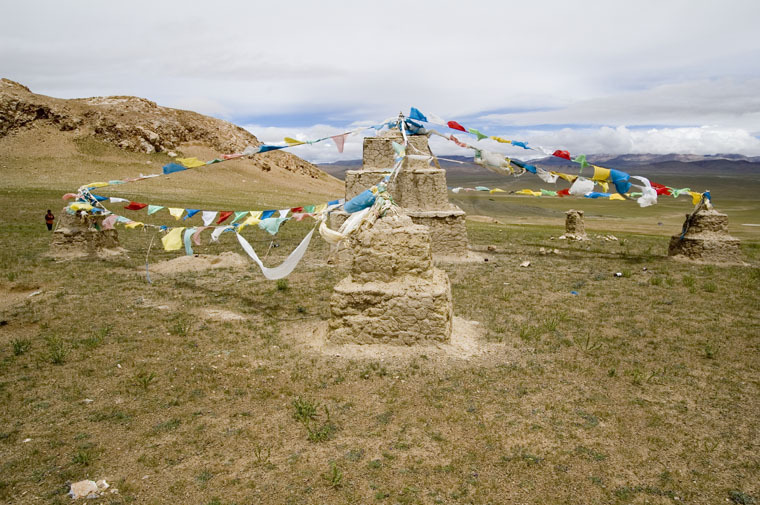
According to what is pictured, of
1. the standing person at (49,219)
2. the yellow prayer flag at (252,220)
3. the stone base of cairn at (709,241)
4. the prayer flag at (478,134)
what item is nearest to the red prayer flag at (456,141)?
the prayer flag at (478,134)

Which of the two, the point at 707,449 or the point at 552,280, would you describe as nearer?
the point at 707,449

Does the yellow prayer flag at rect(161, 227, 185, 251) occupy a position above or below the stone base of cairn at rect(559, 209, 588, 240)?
above

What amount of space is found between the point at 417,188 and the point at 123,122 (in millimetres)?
57449

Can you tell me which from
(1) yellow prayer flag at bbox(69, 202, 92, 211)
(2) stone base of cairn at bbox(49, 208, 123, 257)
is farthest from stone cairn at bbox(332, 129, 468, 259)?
(2) stone base of cairn at bbox(49, 208, 123, 257)

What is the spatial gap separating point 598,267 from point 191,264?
1307 cm

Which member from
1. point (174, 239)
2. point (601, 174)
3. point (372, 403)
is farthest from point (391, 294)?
point (601, 174)

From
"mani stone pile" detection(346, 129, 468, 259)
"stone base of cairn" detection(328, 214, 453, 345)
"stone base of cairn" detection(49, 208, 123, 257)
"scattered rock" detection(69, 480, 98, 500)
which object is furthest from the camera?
"mani stone pile" detection(346, 129, 468, 259)

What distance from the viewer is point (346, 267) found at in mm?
14023

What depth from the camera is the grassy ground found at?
440cm

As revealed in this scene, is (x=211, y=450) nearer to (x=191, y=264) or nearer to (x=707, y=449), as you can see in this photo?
(x=707, y=449)

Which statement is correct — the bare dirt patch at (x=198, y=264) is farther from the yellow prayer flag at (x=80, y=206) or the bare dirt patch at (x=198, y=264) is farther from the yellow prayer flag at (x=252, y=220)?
the yellow prayer flag at (x=252, y=220)

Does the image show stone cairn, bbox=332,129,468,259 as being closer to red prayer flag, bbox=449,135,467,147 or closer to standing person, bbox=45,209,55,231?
red prayer flag, bbox=449,135,467,147

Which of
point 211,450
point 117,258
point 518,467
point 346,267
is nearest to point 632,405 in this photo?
point 518,467

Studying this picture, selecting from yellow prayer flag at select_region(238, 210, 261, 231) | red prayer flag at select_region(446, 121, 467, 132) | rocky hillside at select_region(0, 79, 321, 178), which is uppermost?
rocky hillside at select_region(0, 79, 321, 178)
